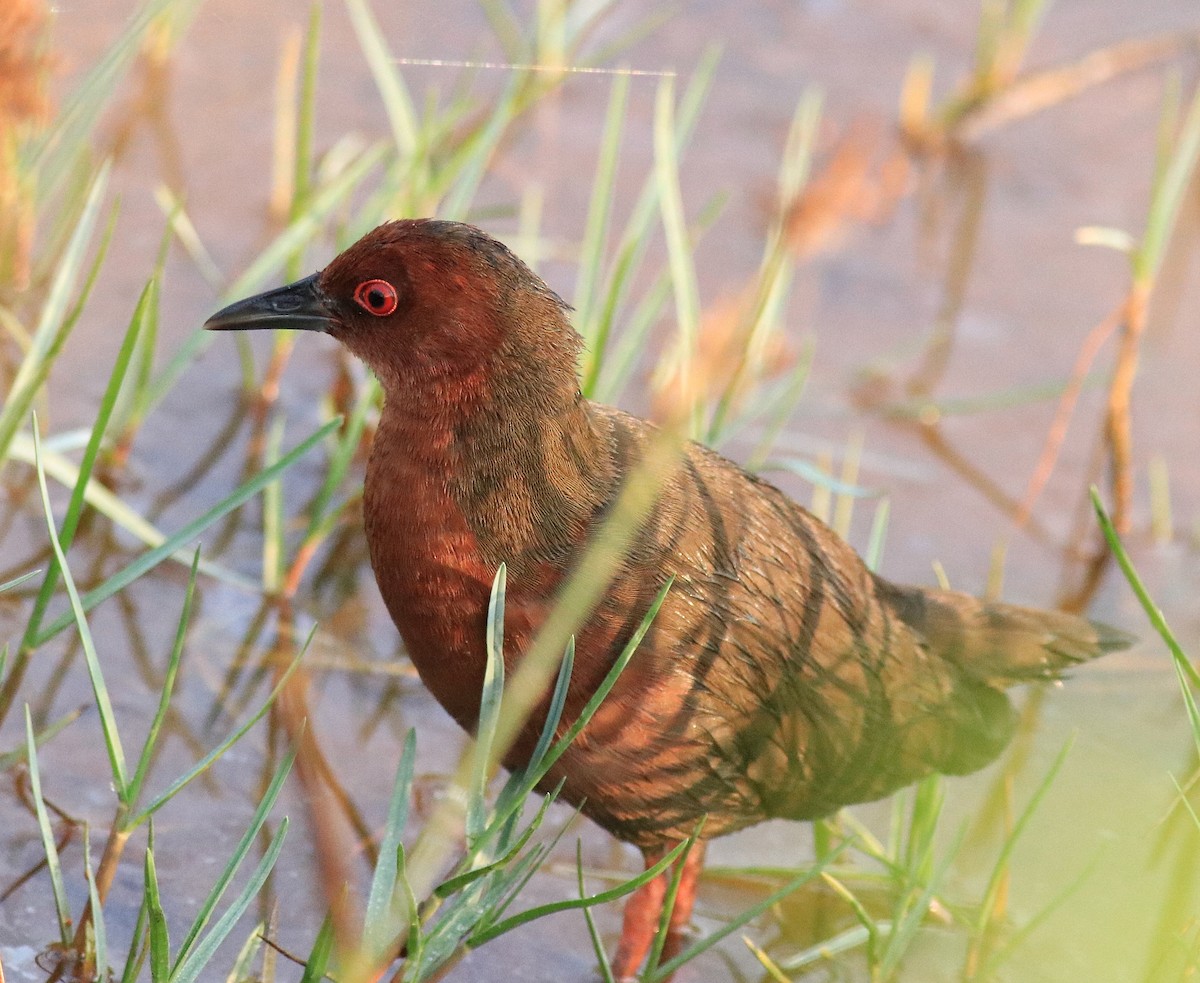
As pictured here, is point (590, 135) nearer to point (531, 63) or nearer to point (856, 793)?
point (531, 63)

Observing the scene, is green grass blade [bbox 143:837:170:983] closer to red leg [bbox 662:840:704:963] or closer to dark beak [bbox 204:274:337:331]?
dark beak [bbox 204:274:337:331]

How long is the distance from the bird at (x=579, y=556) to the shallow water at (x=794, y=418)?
43 cm

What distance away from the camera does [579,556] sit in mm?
2797

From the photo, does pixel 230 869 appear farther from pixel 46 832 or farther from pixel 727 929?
pixel 727 929

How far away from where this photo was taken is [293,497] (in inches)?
166

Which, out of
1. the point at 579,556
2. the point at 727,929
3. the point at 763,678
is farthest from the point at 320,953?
the point at 763,678

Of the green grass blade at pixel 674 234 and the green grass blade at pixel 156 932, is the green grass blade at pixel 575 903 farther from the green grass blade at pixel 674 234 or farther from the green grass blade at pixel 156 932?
the green grass blade at pixel 674 234

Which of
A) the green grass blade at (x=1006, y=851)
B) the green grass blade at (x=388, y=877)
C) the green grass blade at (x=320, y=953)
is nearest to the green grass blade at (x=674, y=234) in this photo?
the green grass blade at (x=1006, y=851)

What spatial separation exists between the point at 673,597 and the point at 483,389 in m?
0.51

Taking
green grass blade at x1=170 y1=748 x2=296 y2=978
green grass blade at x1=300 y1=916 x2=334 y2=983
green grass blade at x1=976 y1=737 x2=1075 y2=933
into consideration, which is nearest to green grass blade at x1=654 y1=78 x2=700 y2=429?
green grass blade at x1=976 y1=737 x2=1075 y2=933

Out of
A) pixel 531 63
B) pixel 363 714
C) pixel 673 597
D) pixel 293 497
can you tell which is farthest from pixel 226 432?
pixel 673 597

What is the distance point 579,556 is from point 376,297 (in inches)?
24.1

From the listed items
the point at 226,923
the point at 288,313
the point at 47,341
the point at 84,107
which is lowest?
the point at 226,923

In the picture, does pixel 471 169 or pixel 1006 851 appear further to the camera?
pixel 471 169
